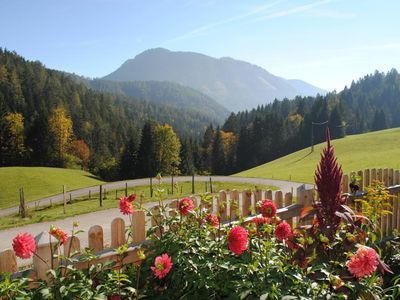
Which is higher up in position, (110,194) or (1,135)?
(1,135)

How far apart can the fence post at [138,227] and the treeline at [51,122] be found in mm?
72679

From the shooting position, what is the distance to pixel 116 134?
335ft

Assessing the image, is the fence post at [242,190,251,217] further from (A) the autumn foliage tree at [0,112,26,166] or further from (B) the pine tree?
(A) the autumn foliage tree at [0,112,26,166]

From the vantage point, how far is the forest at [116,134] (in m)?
72.4


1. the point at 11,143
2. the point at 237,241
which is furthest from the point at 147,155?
the point at 237,241

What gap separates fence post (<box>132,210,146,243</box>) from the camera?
4.17m

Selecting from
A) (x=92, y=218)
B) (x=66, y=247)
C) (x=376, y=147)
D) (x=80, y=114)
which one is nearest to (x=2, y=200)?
(x=92, y=218)

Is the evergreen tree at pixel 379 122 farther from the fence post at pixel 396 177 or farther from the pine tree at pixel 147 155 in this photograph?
the fence post at pixel 396 177

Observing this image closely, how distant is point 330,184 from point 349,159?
45193mm

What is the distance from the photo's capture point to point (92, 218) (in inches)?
723

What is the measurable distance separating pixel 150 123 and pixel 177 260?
7145cm

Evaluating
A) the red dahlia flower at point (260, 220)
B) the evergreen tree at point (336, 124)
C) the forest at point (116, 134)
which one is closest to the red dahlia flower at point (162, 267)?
the red dahlia flower at point (260, 220)

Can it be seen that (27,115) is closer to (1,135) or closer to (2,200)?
(1,135)

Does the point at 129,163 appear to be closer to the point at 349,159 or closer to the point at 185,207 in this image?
the point at 349,159
